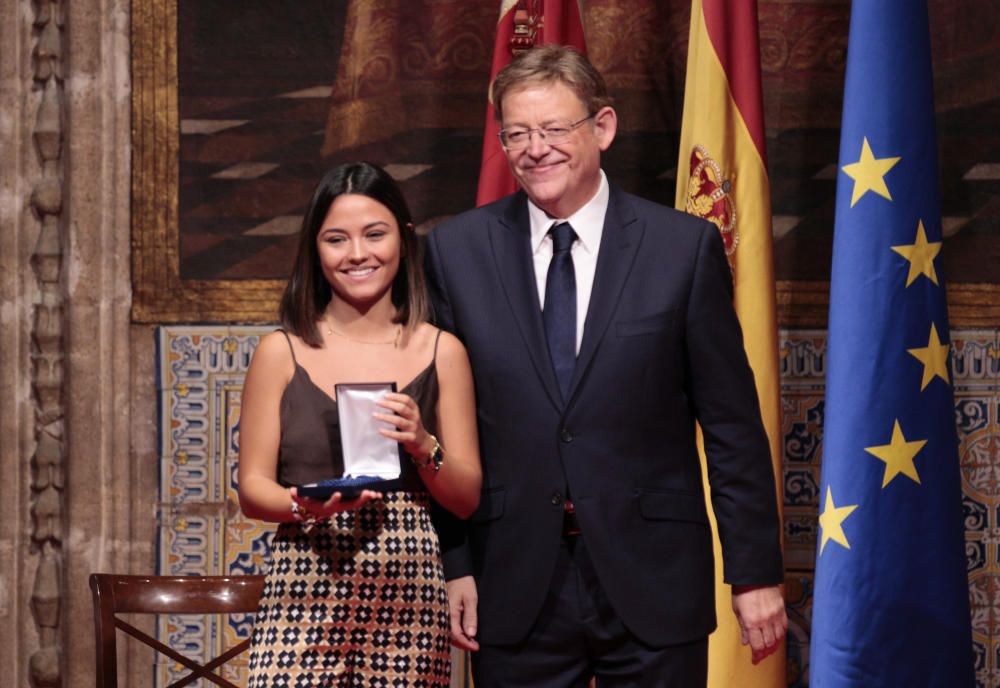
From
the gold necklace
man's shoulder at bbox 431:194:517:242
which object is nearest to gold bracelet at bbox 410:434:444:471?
the gold necklace

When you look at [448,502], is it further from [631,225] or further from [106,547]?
[106,547]

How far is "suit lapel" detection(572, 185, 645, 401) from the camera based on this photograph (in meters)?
2.35

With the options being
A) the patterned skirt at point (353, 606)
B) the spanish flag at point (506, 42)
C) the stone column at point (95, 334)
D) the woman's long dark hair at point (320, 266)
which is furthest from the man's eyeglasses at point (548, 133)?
the stone column at point (95, 334)

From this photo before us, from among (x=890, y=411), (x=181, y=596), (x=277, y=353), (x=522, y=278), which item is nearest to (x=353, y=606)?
(x=277, y=353)

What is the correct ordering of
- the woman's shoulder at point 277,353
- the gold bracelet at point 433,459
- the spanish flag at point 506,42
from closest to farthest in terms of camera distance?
the gold bracelet at point 433,459 → the woman's shoulder at point 277,353 → the spanish flag at point 506,42

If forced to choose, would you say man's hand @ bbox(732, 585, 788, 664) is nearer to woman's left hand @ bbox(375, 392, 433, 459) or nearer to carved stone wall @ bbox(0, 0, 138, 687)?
woman's left hand @ bbox(375, 392, 433, 459)

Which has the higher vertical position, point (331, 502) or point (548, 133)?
point (548, 133)

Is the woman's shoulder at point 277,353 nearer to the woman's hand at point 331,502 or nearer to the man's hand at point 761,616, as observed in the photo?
the woman's hand at point 331,502

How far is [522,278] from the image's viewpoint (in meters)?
2.43

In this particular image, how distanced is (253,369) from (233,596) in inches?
39.9

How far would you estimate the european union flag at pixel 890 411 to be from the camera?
126 inches

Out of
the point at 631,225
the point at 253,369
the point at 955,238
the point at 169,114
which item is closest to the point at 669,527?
the point at 631,225

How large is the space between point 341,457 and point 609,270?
2.02ft

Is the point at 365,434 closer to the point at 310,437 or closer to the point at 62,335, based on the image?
the point at 310,437
